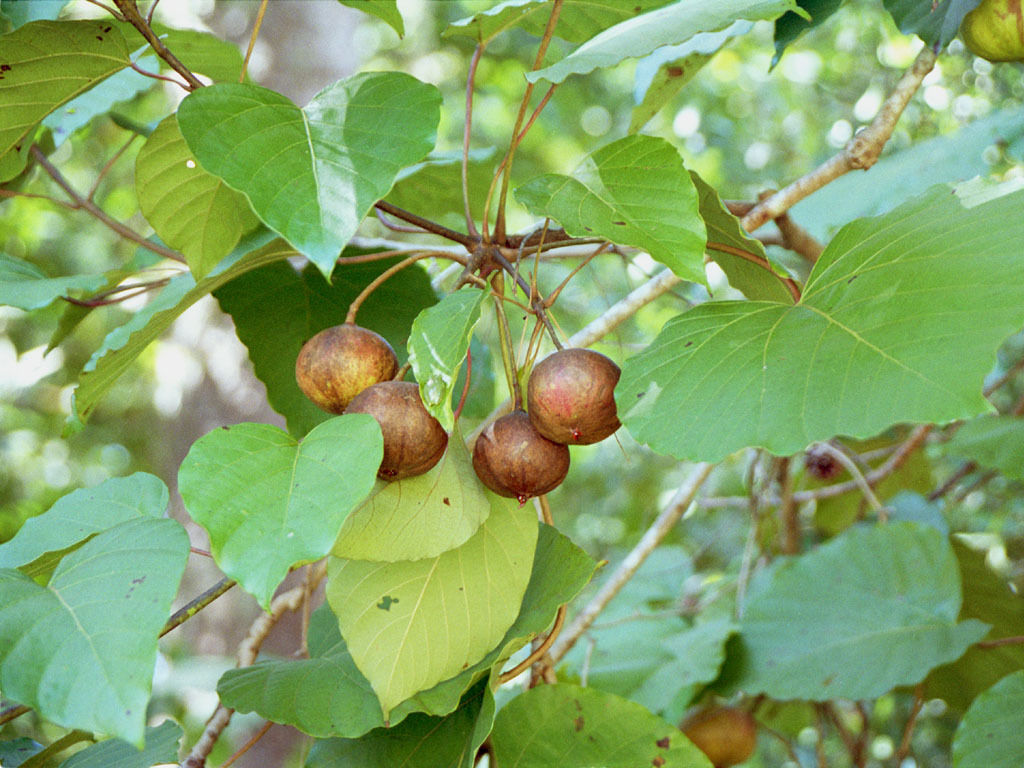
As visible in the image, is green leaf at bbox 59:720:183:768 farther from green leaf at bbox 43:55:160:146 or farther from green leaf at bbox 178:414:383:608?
green leaf at bbox 43:55:160:146

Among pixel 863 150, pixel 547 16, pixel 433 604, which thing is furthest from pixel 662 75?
pixel 433 604

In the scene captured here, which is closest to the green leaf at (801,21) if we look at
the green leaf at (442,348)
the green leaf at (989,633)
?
the green leaf at (442,348)

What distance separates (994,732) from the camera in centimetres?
118

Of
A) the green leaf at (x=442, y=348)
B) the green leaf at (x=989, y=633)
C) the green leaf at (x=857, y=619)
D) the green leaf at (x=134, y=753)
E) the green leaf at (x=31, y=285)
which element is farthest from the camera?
the green leaf at (x=989, y=633)

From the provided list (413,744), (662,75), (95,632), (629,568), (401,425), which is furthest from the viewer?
(629,568)

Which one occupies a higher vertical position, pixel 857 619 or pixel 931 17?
pixel 931 17

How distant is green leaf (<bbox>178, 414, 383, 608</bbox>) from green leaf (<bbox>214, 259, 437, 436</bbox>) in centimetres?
57

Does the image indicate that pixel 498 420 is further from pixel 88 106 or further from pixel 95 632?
pixel 88 106

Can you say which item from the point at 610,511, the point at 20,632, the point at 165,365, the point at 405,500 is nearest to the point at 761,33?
the point at 610,511

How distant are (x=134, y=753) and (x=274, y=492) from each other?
1.60 ft

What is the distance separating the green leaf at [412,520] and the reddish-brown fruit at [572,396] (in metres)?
0.13

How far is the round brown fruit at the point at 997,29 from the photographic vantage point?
1246 millimetres

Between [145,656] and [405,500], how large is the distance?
0.99ft

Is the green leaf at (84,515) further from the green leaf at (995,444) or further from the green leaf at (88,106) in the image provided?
the green leaf at (995,444)
